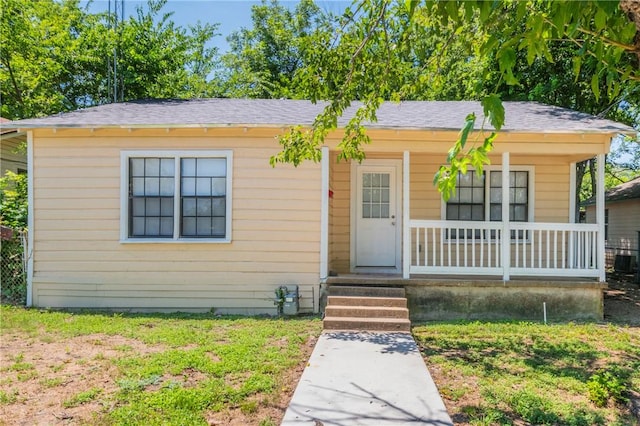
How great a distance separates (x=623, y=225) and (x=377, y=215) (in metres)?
13.6

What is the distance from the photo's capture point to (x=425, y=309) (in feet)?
22.2

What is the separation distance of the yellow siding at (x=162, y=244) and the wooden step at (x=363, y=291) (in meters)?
0.55

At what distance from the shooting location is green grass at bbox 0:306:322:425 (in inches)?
129

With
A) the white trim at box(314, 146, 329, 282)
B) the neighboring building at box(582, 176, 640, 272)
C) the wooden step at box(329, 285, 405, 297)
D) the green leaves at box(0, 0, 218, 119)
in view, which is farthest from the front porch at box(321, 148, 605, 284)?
the green leaves at box(0, 0, 218, 119)

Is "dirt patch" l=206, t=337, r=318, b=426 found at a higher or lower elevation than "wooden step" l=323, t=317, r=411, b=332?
lower

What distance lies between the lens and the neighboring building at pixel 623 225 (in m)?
14.5

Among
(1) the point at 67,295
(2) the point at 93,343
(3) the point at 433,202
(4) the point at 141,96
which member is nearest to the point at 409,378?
(2) the point at 93,343

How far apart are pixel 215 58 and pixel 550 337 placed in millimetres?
19902

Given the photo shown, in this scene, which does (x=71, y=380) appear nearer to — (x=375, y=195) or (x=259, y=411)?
(x=259, y=411)

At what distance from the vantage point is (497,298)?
6.78m

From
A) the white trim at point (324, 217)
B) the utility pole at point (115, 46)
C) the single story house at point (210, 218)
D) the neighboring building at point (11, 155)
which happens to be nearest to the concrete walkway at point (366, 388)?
the white trim at point (324, 217)

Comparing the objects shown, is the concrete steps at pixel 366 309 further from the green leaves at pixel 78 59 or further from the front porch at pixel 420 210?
the green leaves at pixel 78 59

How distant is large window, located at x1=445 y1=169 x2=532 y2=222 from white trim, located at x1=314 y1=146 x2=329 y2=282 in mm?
2748

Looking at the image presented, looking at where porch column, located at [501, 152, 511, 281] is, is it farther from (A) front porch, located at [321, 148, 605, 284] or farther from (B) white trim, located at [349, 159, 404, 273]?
(B) white trim, located at [349, 159, 404, 273]
